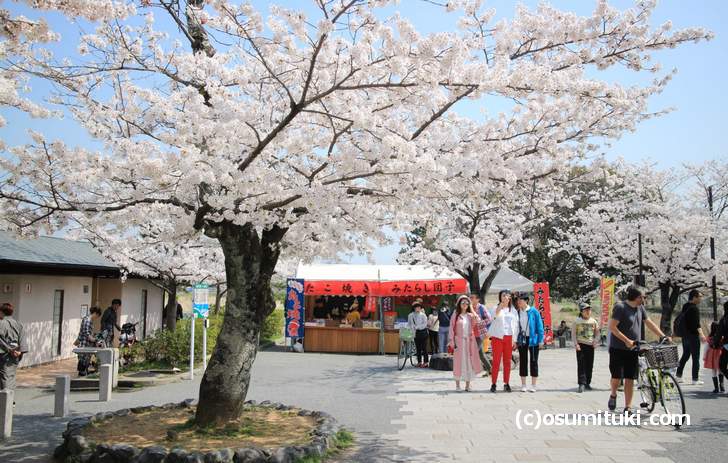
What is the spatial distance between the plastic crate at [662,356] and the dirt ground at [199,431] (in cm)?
440

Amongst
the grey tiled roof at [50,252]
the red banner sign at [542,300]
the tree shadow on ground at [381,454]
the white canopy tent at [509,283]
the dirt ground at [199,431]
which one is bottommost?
the tree shadow on ground at [381,454]

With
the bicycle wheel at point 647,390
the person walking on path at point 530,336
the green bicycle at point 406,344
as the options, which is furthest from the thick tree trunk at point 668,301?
the bicycle wheel at point 647,390

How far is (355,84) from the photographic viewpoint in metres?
6.14

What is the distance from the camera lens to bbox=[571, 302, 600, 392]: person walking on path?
1050cm

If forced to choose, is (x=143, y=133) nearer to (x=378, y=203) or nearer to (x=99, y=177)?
(x=99, y=177)

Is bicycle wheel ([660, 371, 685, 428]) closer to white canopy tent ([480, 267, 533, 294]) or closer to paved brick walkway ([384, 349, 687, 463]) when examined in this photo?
paved brick walkway ([384, 349, 687, 463])

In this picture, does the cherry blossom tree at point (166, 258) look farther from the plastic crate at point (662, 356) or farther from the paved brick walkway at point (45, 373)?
the plastic crate at point (662, 356)

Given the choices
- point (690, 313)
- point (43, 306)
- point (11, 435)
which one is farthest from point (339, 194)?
point (43, 306)

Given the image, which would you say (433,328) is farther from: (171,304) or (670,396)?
(670,396)

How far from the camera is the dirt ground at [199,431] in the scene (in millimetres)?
6613

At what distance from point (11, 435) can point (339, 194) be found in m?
5.40

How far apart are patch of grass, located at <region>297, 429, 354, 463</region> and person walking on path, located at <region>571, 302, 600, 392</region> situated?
5.17 meters

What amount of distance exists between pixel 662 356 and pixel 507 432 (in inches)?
86.2

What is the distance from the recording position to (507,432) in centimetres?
736
